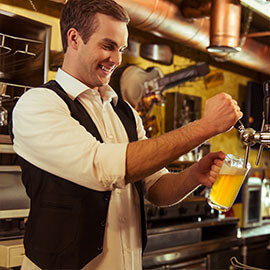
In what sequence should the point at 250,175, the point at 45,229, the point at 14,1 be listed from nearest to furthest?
the point at 45,229
the point at 14,1
the point at 250,175

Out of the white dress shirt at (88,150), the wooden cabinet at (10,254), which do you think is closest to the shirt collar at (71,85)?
the white dress shirt at (88,150)

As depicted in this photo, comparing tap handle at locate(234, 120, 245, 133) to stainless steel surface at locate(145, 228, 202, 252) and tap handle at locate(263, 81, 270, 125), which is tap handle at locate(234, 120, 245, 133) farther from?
stainless steel surface at locate(145, 228, 202, 252)

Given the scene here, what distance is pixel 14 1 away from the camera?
2.96 metres

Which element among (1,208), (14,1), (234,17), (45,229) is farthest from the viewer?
(234,17)

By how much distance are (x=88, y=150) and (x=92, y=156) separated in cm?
2

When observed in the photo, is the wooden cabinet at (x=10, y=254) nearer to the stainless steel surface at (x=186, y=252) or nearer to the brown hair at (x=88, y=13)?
the stainless steel surface at (x=186, y=252)

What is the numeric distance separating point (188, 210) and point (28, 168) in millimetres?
2704

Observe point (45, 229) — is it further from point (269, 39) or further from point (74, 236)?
point (269, 39)

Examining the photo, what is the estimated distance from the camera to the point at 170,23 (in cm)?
348

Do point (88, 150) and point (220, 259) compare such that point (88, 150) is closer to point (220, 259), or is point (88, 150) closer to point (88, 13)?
point (88, 13)

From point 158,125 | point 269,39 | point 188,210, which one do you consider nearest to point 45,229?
point 188,210

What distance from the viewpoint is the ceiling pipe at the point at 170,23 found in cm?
313

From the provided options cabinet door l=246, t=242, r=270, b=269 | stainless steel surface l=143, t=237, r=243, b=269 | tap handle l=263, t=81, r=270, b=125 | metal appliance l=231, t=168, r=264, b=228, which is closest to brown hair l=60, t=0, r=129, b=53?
tap handle l=263, t=81, r=270, b=125

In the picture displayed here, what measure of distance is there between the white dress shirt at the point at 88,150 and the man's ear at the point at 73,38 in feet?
0.34
